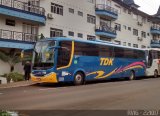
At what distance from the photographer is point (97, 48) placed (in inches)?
979

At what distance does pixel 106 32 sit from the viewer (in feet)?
152

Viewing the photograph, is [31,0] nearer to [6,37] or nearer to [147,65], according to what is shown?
[6,37]

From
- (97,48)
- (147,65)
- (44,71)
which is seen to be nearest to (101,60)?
(97,48)

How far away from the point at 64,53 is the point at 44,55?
134cm

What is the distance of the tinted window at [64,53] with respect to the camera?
21330 millimetres

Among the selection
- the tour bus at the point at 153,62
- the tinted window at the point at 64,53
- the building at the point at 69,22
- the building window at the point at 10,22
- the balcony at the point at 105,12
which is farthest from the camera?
the balcony at the point at 105,12

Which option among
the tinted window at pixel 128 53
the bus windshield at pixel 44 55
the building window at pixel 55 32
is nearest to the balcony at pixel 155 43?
the building window at pixel 55 32

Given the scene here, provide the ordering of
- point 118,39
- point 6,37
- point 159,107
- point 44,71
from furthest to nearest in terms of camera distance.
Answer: point 118,39
point 6,37
point 44,71
point 159,107

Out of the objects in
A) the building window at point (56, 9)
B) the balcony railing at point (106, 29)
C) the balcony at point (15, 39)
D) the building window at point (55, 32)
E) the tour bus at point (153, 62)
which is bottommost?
the tour bus at point (153, 62)

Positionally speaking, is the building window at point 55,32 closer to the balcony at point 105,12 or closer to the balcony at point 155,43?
the balcony at point 105,12

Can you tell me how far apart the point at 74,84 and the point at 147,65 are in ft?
43.4

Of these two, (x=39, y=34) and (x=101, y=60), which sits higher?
(x=39, y=34)

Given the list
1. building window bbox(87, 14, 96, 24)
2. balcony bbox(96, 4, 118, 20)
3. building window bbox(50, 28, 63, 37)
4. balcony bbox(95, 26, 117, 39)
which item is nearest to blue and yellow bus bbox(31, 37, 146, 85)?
building window bbox(50, 28, 63, 37)

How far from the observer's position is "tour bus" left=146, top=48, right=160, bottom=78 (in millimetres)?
33938
